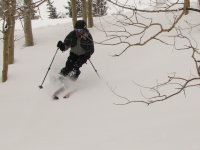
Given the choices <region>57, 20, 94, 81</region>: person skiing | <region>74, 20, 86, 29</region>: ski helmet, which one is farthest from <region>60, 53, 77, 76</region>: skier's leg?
<region>74, 20, 86, 29</region>: ski helmet

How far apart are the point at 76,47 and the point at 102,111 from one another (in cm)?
198

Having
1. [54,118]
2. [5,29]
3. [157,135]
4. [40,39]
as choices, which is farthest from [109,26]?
[157,135]

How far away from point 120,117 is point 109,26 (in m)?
9.32

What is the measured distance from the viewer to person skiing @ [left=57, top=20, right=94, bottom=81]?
945 cm

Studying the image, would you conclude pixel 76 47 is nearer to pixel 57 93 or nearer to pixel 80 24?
pixel 80 24

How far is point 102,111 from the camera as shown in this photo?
8.23 metres

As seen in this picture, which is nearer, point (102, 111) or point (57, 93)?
point (102, 111)

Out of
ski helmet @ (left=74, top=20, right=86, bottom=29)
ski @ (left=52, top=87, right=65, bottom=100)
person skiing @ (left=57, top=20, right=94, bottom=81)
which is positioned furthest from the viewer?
person skiing @ (left=57, top=20, right=94, bottom=81)

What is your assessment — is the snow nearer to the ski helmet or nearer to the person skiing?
the person skiing

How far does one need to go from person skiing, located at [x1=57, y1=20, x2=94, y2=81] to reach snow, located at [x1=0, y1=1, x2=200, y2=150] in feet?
1.70

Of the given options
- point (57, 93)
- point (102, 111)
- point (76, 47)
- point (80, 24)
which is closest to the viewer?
point (102, 111)

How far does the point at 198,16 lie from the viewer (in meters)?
16.2

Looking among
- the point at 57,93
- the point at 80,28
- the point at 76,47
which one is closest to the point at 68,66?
the point at 76,47

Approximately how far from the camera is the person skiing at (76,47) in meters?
9.45
